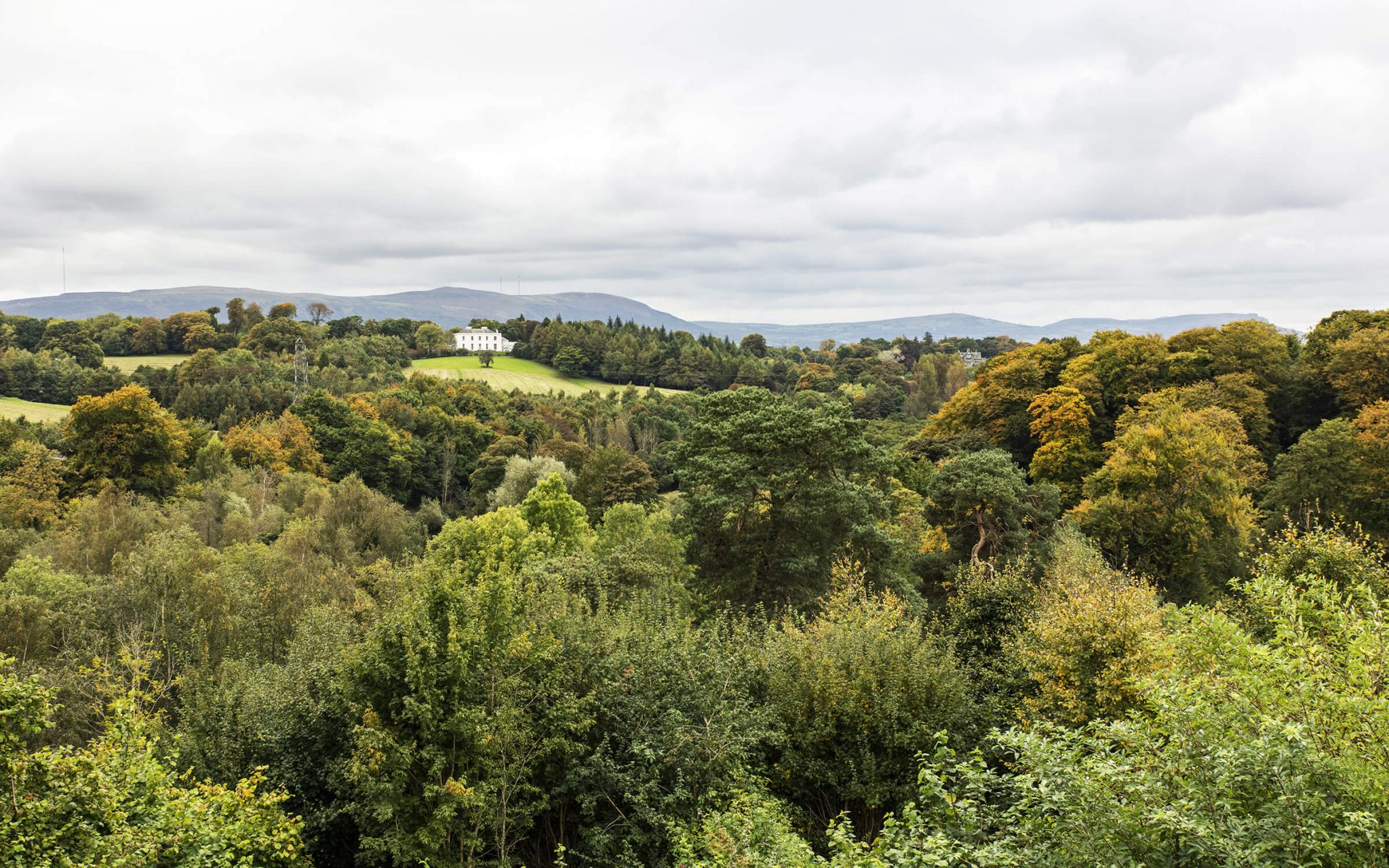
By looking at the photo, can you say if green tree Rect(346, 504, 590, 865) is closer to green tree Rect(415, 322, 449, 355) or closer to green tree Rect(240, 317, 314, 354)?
green tree Rect(240, 317, 314, 354)

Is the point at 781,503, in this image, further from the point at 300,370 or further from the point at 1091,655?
the point at 300,370

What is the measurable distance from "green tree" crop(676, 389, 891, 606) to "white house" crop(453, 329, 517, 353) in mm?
126912

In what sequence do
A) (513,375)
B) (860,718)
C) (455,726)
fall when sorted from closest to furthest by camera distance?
1. (455,726)
2. (860,718)
3. (513,375)

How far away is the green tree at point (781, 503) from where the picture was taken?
25.7 meters

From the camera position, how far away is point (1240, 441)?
36.8m

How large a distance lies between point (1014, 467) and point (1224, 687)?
2431 centimetres

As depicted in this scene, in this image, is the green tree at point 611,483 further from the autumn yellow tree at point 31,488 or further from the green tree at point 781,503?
the autumn yellow tree at point 31,488

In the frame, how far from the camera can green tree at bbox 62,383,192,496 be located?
4738 cm

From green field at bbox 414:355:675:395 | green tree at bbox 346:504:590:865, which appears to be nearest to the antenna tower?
green field at bbox 414:355:675:395

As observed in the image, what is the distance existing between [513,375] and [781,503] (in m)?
94.4

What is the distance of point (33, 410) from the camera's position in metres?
67.0

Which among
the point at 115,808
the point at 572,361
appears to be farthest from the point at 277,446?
the point at 572,361

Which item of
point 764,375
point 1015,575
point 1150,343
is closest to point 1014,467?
point 1015,575

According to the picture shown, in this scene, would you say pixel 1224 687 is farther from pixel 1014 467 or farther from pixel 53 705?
pixel 1014 467
